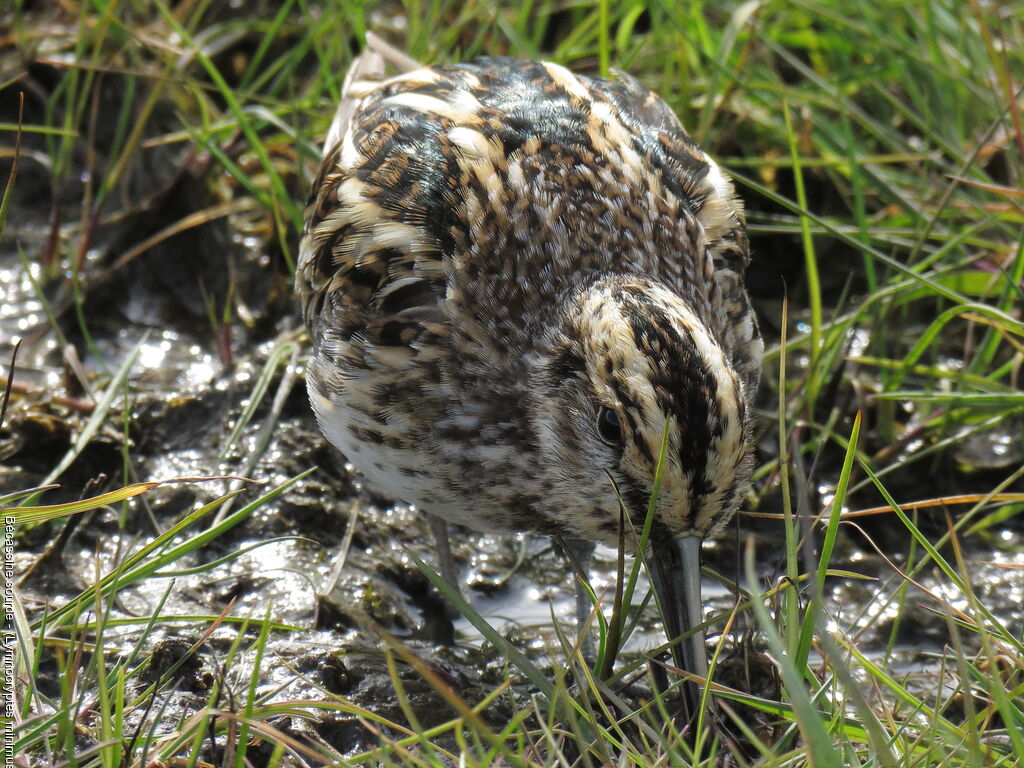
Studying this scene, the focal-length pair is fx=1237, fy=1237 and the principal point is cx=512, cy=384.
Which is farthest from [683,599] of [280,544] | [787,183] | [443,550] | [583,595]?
[787,183]

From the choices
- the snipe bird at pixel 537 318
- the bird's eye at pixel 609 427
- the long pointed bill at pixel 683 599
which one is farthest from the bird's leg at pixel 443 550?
the bird's eye at pixel 609 427

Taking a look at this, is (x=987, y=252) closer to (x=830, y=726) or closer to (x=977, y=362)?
(x=977, y=362)

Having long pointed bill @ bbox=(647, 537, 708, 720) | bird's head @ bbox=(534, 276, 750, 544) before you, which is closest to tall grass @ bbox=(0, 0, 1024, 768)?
long pointed bill @ bbox=(647, 537, 708, 720)

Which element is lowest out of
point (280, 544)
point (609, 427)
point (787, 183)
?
point (280, 544)

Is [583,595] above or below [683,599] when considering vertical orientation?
below

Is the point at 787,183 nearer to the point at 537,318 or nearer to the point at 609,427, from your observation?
the point at 537,318

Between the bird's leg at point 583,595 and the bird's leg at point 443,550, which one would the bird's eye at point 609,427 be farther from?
the bird's leg at point 443,550
